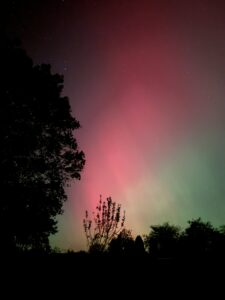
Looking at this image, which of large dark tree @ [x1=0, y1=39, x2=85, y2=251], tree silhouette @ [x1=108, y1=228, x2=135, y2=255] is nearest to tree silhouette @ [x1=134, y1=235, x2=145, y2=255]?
tree silhouette @ [x1=108, y1=228, x2=135, y2=255]

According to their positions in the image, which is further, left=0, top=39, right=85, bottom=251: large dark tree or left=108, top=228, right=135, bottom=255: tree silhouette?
left=0, top=39, right=85, bottom=251: large dark tree

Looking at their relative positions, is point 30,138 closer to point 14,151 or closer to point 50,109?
point 14,151

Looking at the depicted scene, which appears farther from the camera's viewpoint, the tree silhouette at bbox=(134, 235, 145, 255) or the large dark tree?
the large dark tree

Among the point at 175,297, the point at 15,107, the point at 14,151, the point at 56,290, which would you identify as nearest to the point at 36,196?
the point at 14,151

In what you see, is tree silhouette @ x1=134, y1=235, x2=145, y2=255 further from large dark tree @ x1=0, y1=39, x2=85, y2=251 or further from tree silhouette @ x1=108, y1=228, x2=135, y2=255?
large dark tree @ x1=0, y1=39, x2=85, y2=251

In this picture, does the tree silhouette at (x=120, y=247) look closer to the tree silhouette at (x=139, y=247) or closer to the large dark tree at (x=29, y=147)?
the tree silhouette at (x=139, y=247)

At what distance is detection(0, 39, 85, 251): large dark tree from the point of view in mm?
23344

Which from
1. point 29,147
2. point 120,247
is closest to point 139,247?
point 120,247

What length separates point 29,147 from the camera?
2406 centimetres

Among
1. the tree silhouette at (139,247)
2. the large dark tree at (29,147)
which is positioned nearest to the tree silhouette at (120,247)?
the tree silhouette at (139,247)

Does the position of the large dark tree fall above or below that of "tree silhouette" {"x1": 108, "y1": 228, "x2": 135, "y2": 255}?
above

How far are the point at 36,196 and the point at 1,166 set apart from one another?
327 centimetres

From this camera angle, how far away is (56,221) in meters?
25.2

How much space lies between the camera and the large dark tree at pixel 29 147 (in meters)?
23.3
